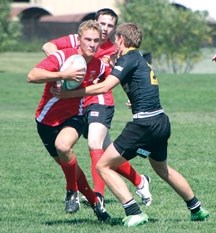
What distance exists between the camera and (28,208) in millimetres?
9375

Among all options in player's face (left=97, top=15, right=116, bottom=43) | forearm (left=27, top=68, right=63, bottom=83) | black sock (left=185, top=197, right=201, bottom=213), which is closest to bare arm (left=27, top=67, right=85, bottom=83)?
forearm (left=27, top=68, right=63, bottom=83)

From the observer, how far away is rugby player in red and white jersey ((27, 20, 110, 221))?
8539 millimetres

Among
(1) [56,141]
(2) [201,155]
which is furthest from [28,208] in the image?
(2) [201,155]

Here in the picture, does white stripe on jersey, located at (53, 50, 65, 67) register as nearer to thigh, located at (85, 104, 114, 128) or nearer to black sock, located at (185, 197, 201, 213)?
thigh, located at (85, 104, 114, 128)

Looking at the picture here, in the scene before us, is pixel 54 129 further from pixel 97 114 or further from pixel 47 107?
pixel 97 114

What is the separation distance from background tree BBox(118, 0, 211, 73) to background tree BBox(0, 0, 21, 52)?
754 cm

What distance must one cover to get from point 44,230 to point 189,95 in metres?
19.5

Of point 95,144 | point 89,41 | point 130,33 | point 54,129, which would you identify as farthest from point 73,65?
point 95,144

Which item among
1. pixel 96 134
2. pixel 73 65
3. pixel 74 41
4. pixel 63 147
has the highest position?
Result: pixel 73 65

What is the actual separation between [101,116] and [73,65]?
57.1 inches

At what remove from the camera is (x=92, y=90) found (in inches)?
321

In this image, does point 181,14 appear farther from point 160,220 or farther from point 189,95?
point 160,220

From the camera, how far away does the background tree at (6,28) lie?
5112cm

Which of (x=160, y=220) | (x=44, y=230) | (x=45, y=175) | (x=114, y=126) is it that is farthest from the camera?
(x=114, y=126)
